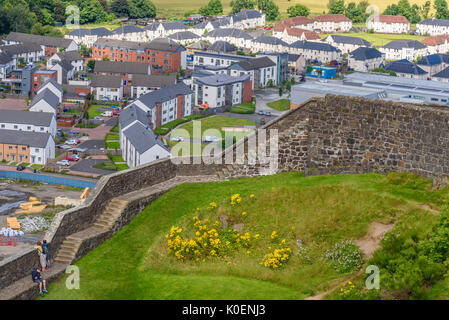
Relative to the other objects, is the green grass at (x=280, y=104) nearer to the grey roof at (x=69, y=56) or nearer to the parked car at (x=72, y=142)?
the parked car at (x=72, y=142)

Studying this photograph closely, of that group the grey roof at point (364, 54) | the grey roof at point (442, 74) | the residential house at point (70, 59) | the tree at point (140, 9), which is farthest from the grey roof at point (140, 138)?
the tree at point (140, 9)

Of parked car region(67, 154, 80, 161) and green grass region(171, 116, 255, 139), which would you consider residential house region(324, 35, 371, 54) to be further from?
parked car region(67, 154, 80, 161)

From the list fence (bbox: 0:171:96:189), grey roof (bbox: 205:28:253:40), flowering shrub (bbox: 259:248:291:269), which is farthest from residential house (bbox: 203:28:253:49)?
flowering shrub (bbox: 259:248:291:269)

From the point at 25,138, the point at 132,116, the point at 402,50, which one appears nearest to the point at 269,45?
the point at 402,50

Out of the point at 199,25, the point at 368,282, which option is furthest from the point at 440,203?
the point at 199,25

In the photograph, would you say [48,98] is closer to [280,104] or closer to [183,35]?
[280,104]

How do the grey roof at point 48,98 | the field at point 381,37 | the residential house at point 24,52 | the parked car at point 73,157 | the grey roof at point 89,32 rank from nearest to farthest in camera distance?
the parked car at point 73,157, the grey roof at point 48,98, the residential house at point 24,52, the grey roof at point 89,32, the field at point 381,37
